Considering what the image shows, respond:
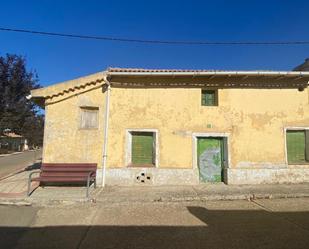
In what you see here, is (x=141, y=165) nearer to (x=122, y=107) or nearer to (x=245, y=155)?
(x=122, y=107)

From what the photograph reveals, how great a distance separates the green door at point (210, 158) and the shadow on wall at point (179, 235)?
4.00 m

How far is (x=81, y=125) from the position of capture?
972 centimetres

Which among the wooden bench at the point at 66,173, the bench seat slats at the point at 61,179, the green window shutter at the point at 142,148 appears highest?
the green window shutter at the point at 142,148

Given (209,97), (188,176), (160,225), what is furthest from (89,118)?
(160,225)

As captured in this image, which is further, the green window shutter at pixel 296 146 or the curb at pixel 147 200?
the green window shutter at pixel 296 146

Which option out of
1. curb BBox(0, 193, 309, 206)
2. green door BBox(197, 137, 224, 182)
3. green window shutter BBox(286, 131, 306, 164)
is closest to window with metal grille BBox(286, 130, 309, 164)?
green window shutter BBox(286, 131, 306, 164)

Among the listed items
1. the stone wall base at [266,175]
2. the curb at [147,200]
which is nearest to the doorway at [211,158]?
the stone wall base at [266,175]

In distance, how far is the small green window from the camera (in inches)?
406

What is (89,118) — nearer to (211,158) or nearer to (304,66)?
(211,158)

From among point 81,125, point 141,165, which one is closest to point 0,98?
point 81,125

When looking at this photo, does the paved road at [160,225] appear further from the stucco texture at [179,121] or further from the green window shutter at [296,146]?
the green window shutter at [296,146]

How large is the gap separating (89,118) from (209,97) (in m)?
4.95

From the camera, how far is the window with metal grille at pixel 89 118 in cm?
975

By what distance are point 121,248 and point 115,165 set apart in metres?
5.40
